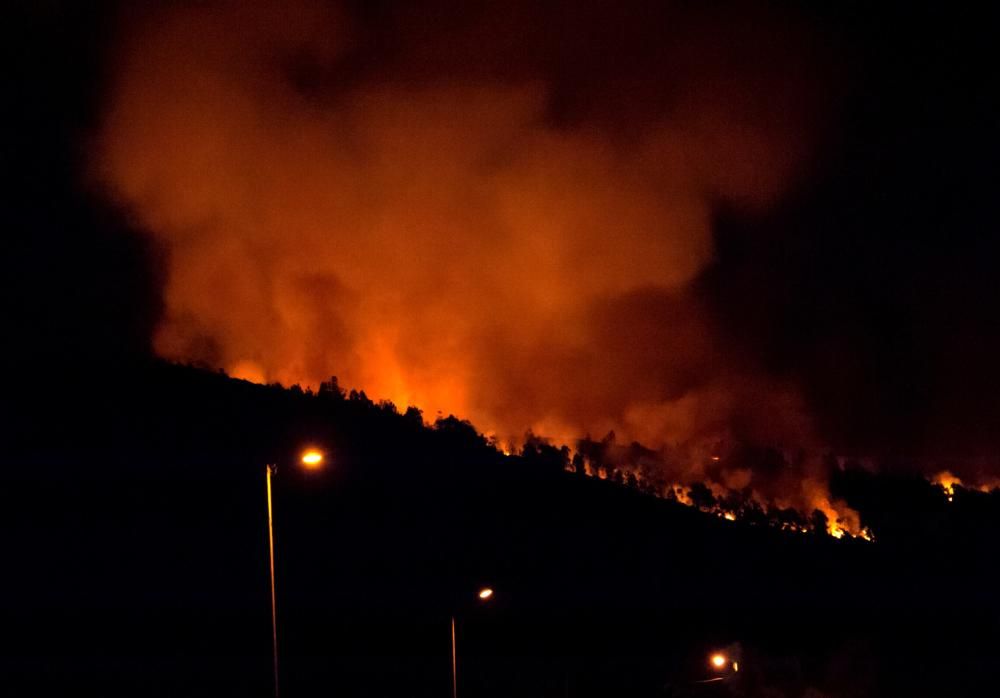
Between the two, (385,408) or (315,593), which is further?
(385,408)

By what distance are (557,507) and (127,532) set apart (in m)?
28.1

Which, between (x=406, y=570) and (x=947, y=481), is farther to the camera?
(x=947, y=481)

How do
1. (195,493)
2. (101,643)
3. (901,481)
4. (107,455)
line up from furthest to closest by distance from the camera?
(901,481), (107,455), (195,493), (101,643)

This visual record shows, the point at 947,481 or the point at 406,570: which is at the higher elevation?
the point at 947,481

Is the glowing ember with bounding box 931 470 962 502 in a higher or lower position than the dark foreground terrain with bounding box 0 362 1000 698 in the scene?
higher

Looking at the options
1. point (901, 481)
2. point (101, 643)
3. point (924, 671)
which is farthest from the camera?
point (901, 481)

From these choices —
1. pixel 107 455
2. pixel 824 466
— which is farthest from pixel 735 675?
pixel 824 466

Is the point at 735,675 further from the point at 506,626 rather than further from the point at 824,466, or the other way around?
the point at 824,466

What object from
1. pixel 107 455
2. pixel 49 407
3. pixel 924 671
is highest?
pixel 49 407

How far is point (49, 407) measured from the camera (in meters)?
65.7

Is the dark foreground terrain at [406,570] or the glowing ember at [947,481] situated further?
the glowing ember at [947,481]

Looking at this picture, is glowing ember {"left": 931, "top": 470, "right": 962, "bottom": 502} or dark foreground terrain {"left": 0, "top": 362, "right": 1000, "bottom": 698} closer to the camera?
dark foreground terrain {"left": 0, "top": 362, "right": 1000, "bottom": 698}

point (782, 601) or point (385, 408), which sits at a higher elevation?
point (385, 408)

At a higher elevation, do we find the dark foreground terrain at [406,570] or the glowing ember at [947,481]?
the glowing ember at [947,481]
